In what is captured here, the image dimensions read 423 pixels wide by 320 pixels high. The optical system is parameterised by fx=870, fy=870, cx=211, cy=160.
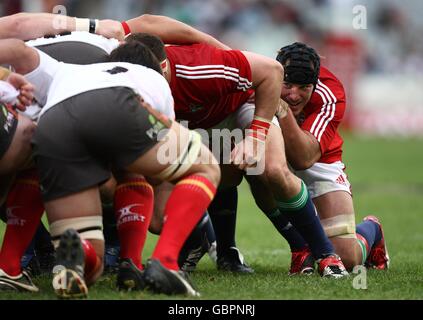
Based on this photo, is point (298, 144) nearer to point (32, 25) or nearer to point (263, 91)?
point (263, 91)

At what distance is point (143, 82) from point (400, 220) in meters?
6.01

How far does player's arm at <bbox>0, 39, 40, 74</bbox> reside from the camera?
4684 millimetres

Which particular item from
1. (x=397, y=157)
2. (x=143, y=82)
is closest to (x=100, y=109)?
(x=143, y=82)

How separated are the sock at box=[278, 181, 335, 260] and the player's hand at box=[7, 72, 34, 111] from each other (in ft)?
5.96

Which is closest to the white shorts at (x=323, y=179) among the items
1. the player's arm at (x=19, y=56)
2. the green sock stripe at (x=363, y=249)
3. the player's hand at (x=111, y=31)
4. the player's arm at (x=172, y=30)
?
the green sock stripe at (x=363, y=249)

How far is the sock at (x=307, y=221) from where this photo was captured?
18.3 feet

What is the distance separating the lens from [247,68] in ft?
17.7

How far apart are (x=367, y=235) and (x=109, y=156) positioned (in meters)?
2.67

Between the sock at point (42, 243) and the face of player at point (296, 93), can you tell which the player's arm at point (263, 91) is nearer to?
the face of player at point (296, 93)

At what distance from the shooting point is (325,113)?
6.14 m

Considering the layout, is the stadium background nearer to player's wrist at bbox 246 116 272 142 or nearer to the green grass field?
the green grass field

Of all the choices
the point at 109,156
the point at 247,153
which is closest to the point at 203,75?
the point at 247,153
